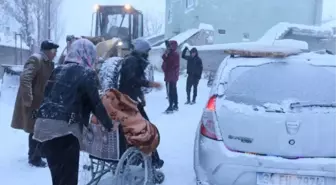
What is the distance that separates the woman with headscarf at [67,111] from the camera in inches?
120

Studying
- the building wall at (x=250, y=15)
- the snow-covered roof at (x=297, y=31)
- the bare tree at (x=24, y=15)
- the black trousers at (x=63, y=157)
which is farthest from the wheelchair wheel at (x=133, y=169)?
the bare tree at (x=24, y=15)

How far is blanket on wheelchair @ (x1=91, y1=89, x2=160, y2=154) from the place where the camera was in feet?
12.4

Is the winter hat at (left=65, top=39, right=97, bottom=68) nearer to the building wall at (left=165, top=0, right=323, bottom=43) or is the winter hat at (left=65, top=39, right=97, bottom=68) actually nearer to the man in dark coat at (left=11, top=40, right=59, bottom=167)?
the man in dark coat at (left=11, top=40, right=59, bottom=167)

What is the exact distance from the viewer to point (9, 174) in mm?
4969

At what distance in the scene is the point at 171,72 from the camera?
984 centimetres

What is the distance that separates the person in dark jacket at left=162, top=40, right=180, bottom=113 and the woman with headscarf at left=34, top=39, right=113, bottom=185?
21.2 ft

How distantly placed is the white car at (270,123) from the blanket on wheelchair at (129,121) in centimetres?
50

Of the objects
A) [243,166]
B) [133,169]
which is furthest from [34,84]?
[243,166]

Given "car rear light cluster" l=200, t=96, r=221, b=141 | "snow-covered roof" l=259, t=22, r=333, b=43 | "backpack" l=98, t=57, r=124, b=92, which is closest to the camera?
"car rear light cluster" l=200, t=96, r=221, b=141

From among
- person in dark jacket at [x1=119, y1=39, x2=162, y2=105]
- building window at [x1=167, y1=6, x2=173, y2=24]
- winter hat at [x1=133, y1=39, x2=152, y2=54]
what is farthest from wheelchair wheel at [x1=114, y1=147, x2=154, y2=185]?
building window at [x1=167, y1=6, x2=173, y2=24]

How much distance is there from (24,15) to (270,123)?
31422 millimetres

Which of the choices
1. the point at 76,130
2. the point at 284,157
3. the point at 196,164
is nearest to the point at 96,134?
the point at 76,130

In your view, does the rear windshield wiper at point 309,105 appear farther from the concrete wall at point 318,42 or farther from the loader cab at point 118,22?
the concrete wall at point 318,42

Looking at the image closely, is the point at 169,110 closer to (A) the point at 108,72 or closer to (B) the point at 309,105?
(A) the point at 108,72
